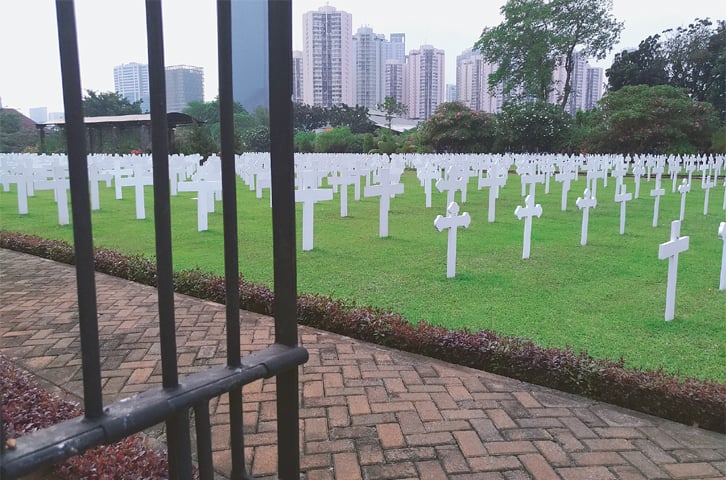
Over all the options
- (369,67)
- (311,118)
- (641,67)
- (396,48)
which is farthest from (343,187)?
(396,48)

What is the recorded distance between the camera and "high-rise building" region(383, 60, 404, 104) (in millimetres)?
71438

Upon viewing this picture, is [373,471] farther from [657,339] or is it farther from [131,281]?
[131,281]

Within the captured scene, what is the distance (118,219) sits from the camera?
10578mm

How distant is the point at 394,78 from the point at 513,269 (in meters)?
69.0

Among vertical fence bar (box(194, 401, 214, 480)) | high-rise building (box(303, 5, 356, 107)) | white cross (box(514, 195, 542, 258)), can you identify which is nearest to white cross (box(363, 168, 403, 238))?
white cross (box(514, 195, 542, 258))

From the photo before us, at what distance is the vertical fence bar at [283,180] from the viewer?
119cm

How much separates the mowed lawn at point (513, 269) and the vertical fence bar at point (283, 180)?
317 centimetres

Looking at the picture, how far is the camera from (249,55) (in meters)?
1.26

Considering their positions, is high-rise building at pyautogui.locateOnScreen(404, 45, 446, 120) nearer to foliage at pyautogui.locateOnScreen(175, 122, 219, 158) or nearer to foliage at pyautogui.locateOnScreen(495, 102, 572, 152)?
foliage at pyautogui.locateOnScreen(495, 102, 572, 152)

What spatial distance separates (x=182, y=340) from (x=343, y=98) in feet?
196

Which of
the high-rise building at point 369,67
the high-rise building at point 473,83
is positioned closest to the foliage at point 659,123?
the high-rise building at point 473,83

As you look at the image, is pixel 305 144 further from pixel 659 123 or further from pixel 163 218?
pixel 163 218

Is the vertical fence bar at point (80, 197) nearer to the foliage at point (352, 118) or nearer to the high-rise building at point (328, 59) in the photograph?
the high-rise building at point (328, 59)

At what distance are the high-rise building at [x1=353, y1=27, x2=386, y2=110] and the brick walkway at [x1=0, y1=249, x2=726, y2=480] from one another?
6390cm
